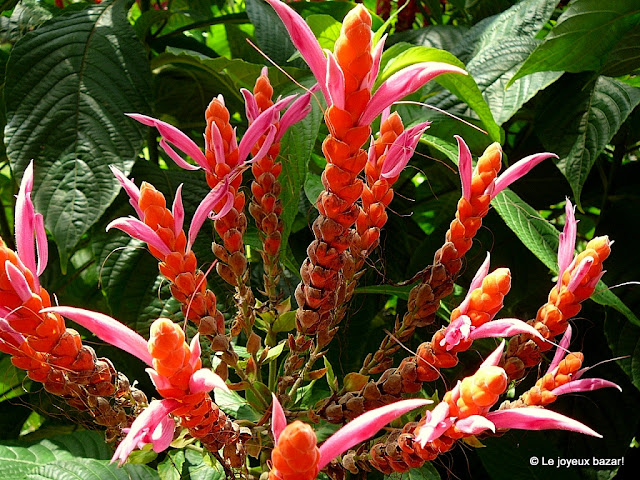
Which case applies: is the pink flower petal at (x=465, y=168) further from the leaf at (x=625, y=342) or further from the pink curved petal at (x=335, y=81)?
the leaf at (x=625, y=342)

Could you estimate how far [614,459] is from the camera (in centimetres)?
69

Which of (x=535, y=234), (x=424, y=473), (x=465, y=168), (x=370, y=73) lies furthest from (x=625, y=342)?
(x=370, y=73)

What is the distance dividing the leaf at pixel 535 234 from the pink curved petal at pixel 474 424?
28 centimetres

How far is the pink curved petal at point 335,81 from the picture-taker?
0.81 ft

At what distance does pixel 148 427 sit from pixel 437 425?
0.38 feet

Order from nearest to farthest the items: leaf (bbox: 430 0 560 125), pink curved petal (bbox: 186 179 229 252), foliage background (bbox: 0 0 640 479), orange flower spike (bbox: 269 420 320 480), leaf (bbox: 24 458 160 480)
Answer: orange flower spike (bbox: 269 420 320 480) → pink curved petal (bbox: 186 179 229 252) → leaf (bbox: 24 458 160 480) → foliage background (bbox: 0 0 640 479) → leaf (bbox: 430 0 560 125)

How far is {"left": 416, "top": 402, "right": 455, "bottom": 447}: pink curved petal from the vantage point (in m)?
0.26

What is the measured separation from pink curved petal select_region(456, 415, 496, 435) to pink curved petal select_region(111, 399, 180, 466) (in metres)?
0.11

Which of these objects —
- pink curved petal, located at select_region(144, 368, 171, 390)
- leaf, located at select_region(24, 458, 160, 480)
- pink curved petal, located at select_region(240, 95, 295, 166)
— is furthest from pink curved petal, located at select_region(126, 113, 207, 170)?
leaf, located at select_region(24, 458, 160, 480)

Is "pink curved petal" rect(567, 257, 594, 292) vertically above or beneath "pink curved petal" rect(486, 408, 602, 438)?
above

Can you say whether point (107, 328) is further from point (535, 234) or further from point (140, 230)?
point (535, 234)

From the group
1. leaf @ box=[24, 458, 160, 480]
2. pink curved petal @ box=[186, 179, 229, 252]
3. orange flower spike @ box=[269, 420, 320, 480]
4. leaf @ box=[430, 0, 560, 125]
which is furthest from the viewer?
leaf @ box=[430, 0, 560, 125]

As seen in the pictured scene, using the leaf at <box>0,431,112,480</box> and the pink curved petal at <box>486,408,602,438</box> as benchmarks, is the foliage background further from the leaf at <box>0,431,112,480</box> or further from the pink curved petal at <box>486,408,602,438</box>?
the pink curved petal at <box>486,408,602,438</box>

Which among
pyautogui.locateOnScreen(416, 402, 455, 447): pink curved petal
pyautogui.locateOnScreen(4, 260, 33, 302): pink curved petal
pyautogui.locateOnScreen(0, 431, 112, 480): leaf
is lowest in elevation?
pyautogui.locateOnScreen(0, 431, 112, 480): leaf
